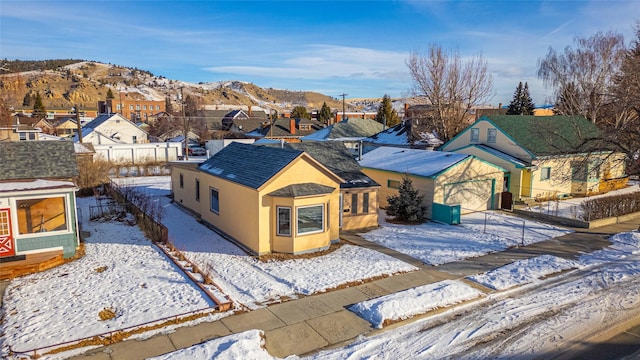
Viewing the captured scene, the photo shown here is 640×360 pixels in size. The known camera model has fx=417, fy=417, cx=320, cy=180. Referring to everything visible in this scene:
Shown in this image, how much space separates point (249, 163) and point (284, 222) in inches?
141

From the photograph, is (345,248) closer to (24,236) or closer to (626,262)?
(626,262)

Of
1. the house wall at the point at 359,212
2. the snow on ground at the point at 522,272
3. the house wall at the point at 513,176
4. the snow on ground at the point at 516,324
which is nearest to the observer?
the snow on ground at the point at 516,324

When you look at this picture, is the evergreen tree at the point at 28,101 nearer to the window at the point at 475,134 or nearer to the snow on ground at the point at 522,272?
the window at the point at 475,134

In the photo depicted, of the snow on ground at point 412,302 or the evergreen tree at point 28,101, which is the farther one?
the evergreen tree at point 28,101

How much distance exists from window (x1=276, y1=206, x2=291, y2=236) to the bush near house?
Result: 1577cm

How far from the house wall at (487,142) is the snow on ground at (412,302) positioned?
699 inches

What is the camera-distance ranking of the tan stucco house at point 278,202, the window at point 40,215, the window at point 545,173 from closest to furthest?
the tan stucco house at point 278,202 < the window at point 40,215 < the window at point 545,173

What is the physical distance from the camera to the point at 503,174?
82.5 feet

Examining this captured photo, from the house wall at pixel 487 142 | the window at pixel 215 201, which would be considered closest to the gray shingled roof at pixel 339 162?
the window at pixel 215 201

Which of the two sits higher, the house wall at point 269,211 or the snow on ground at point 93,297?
the house wall at point 269,211

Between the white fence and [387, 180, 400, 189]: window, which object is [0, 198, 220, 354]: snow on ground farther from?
the white fence

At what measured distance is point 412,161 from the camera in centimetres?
2527

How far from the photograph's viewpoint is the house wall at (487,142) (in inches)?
1100

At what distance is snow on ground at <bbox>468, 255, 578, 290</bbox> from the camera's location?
44.6ft
